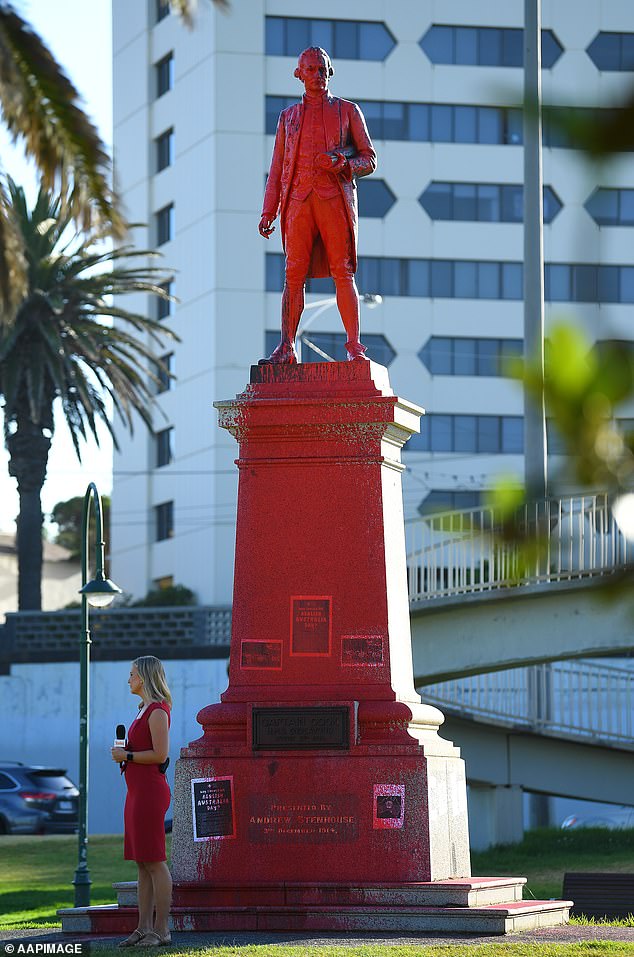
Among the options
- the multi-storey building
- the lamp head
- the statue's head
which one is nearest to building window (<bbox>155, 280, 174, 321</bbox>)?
the multi-storey building

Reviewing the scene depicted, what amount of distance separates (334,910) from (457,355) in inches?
1910

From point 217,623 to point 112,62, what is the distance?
27.5 meters

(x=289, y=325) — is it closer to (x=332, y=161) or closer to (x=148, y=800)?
(x=332, y=161)

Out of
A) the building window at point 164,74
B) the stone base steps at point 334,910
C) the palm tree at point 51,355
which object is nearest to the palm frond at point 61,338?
the palm tree at point 51,355

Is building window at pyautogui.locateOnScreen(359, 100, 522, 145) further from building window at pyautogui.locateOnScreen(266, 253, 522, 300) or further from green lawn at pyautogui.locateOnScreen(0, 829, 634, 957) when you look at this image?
green lawn at pyautogui.locateOnScreen(0, 829, 634, 957)

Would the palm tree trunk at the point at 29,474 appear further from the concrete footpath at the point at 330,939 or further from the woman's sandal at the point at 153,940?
the woman's sandal at the point at 153,940

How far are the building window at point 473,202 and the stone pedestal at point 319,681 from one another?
46805 millimetres

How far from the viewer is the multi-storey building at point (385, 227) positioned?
55.8m

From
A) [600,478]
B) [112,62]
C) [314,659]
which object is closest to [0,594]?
[112,62]

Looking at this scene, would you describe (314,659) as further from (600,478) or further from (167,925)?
(600,478)

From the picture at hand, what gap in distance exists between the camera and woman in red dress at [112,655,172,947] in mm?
9094

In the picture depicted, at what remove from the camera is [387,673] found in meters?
11.1

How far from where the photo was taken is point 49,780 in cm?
3197

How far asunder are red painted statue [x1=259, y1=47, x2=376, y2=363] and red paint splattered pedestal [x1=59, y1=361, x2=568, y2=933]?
0.79m
